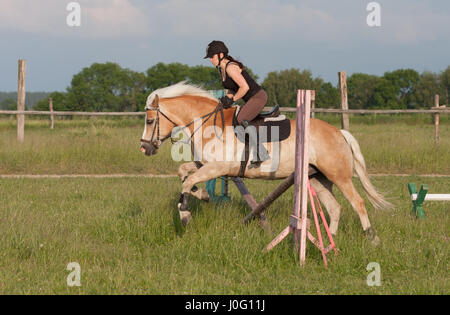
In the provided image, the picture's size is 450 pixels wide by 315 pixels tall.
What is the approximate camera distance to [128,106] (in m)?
77.2

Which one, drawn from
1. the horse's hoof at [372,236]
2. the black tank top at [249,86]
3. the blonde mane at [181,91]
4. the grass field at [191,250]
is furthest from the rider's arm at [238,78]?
the horse's hoof at [372,236]

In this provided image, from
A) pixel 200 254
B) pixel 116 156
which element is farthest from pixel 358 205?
pixel 116 156

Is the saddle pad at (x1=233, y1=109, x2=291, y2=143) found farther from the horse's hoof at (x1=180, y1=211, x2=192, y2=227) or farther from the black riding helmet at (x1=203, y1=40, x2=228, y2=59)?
the horse's hoof at (x1=180, y1=211, x2=192, y2=227)

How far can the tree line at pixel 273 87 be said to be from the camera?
232 feet

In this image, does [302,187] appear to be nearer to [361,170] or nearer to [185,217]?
[185,217]

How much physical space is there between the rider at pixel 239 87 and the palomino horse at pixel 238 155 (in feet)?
0.65

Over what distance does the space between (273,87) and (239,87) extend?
214 ft

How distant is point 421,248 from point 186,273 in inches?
113

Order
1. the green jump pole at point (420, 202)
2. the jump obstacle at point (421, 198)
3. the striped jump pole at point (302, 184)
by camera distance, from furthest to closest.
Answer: the green jump pole at point (420, 202) → the jump obstacle at point (421, 198) → the striped jump pole at point (302, 184)

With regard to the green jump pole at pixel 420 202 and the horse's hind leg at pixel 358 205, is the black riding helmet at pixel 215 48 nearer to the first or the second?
the horse's hind leg at pixel 358 205

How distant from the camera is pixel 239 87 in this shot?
6449 mm
